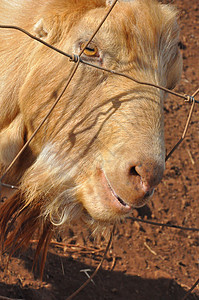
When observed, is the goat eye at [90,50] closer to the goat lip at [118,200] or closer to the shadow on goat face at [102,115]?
the shadow on goat face at [102,115]

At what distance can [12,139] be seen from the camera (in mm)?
2357

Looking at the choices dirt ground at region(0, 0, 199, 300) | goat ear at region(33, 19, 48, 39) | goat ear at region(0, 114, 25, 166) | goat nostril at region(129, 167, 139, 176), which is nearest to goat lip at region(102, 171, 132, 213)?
goat nostril at region(129, 167, 139, 176)

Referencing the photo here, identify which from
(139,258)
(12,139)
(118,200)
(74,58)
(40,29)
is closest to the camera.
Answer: (74,58)

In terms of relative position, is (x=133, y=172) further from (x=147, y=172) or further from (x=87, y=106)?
(x=87, y=106)

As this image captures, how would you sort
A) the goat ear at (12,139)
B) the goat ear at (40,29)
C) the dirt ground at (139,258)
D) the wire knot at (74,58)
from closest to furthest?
the wire knot at (74,58)
the goat ear at (40,29)
the goat ear at (12,139)
the dirt ground at (139,258)

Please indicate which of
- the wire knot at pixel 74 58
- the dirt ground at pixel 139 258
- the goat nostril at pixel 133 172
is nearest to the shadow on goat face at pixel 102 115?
the goat nostril at pixel 133 172

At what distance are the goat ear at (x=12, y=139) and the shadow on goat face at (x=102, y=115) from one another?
52mm

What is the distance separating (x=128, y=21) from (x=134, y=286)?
7.82ft

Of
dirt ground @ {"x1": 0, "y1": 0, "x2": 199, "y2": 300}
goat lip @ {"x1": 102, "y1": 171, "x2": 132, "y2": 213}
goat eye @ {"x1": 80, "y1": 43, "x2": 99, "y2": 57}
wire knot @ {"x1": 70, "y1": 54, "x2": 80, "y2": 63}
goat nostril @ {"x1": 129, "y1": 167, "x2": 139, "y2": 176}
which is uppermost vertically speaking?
goat eye @ {"x1": 80, "y1": 43, "x2": 99, "y2": 57}

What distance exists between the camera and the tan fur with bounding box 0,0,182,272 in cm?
209

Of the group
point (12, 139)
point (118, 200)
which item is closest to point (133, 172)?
point (118, 200)

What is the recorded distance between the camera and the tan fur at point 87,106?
2094 mm

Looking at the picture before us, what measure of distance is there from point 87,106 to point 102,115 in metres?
0.10

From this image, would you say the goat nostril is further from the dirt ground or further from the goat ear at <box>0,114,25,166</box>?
the dirt ground
